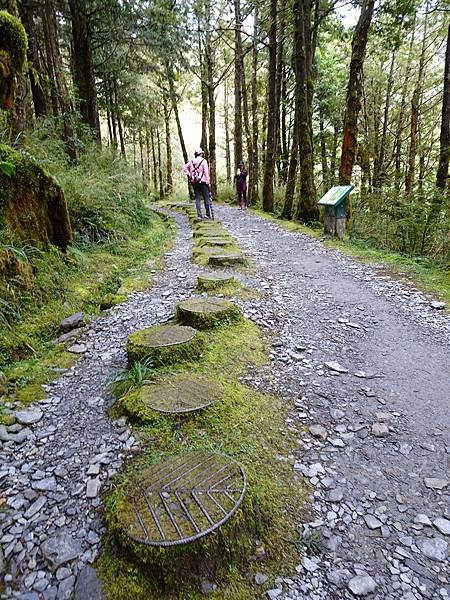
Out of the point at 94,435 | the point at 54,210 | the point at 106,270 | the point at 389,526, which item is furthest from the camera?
the point at 106,270

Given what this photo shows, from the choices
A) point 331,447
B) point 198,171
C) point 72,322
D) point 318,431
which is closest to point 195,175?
point 198,171

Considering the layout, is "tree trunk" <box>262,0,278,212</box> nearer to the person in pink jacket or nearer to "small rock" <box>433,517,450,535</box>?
the person in pink jacket

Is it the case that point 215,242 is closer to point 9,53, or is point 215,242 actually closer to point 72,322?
point 72,322

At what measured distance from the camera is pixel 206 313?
3.63 m

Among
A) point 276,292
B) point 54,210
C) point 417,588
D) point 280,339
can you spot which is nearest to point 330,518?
point 417,588

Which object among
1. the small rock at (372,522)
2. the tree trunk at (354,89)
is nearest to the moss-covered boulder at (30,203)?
the small rock at (372,522)

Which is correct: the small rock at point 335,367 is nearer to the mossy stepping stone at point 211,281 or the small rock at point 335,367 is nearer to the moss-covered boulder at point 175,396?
the moss-covered boulder at point 175,396

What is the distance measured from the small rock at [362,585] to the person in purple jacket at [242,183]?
13.4 metres

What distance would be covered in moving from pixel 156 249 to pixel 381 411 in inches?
214

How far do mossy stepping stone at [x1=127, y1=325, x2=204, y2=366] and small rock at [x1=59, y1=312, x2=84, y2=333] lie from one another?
1.07 m

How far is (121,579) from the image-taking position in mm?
1480

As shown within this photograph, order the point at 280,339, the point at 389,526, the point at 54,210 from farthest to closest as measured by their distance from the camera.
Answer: the point at 54,210 < the point at 280,339 < the point at 389,526

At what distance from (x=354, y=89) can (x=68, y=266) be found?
6749 mm

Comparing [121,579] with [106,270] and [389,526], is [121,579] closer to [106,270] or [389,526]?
[389,526]
